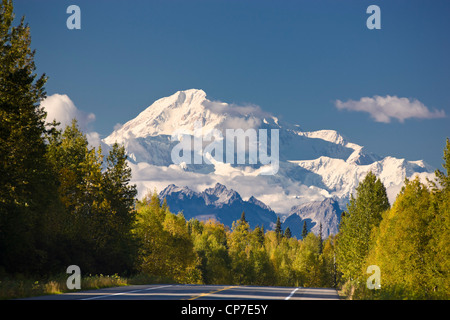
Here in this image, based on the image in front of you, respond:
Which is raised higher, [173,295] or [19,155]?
[19,155]

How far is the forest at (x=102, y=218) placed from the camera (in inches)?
1404

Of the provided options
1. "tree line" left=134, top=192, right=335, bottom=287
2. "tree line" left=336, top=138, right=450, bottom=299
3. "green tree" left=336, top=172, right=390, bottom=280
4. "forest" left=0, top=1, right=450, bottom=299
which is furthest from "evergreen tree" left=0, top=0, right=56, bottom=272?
"green tree" left=336, top=172, right=390, bottom=280

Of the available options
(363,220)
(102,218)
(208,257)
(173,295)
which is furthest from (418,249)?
(208,257)

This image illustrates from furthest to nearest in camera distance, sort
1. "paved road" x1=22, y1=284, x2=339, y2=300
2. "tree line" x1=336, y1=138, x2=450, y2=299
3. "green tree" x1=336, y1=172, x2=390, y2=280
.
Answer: "green tree" x1=336, y1=172, x2=390, y2=280 → "tree line" x1=336, y1=138, x2=450, y2=299 → "paved road" x1=22, y1=284, x2=339, y2=300

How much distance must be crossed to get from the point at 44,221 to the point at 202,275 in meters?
82.3

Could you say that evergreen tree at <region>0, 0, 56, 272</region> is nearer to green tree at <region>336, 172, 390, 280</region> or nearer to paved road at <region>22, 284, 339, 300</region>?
paved road at <region>22, 284, 339, 300</region>

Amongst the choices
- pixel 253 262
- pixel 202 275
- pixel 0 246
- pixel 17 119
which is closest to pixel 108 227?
pixel 0 246

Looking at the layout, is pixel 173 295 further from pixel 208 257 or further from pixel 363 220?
pixel 208 257

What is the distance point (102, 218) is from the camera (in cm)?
6456

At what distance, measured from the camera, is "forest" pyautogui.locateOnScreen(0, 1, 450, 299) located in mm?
35656

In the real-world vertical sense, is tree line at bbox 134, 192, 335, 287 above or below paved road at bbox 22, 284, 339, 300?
below

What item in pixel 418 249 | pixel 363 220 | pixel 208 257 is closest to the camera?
pixel 418 249

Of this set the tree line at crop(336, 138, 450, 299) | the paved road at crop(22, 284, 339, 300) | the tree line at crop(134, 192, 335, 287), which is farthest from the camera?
the tree line at crop(134, 192, 335, 287)
